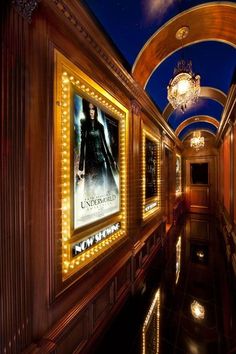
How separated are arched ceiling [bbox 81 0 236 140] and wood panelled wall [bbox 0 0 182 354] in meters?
0.47

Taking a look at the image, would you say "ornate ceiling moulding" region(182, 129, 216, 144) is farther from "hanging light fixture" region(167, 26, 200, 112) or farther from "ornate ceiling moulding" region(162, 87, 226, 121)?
"hanging light fixture" region(167, 26, 200, 112)

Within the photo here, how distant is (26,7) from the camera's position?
1205 mm

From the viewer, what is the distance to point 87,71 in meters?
1.96

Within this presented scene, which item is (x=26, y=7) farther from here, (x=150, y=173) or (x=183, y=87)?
(x=150, y=173)

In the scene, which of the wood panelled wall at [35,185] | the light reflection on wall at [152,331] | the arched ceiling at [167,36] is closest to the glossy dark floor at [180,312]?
the light reflection on wall at [152,331]

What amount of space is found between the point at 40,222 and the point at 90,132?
45.3 inches

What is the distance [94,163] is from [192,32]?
2691 millimetres

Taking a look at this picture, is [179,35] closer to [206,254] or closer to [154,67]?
[154,67]

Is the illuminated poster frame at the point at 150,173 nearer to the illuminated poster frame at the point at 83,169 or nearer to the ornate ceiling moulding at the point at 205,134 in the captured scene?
the illuminated poster frame at the point at 83,169

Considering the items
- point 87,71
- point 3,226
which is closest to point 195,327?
point 3,226

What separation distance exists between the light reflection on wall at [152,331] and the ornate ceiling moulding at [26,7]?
3.24m

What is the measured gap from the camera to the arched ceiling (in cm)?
217

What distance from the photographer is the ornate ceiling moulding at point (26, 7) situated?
1.16 meters

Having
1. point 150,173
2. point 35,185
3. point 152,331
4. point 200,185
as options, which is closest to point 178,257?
point 150,173
